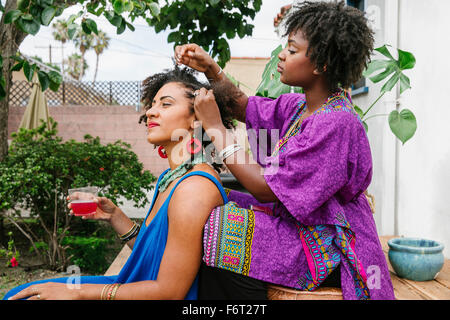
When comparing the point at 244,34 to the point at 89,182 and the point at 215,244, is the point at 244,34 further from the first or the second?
the point at 215,244

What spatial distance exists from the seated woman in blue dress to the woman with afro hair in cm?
8

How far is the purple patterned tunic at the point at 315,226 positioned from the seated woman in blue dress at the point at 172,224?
0.08m

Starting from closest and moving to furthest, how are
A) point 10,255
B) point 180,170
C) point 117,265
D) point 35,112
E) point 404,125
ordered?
point 180,170
point 404,125
point 117,265
point 10,255
point 35,112

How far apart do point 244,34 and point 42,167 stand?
2.77m

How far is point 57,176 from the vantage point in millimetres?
4707

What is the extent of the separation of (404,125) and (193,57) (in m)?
1.66

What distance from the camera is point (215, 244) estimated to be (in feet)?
4.49

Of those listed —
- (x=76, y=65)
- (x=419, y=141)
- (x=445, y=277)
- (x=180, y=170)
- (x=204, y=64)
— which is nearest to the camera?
(x=180, y=170)

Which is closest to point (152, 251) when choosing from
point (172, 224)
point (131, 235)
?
point (172, 224)

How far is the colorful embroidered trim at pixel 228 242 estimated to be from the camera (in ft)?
4.50

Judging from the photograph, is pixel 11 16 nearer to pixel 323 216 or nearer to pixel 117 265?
pixel 117 265

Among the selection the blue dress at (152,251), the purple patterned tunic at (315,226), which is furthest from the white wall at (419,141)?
the blue dress at (152,251)
